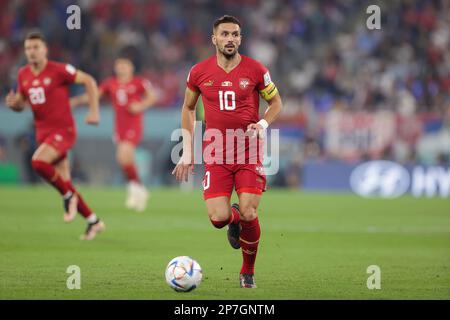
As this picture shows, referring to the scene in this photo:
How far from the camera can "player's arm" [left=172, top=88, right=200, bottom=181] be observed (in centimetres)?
905

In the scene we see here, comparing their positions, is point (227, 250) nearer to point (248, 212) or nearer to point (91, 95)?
point (91, 95)

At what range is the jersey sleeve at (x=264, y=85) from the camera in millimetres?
9227

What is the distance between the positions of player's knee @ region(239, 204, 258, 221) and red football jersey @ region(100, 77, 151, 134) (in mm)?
10275

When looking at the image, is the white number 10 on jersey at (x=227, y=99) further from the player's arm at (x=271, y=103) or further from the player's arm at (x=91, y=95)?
the player's arm at (x=91, y=95)

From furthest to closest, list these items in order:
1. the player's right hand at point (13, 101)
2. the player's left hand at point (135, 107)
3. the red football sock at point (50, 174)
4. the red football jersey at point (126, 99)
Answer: the red football jersey at point (126, 99) → the player's left hand at point (135, 107) → the red football sock at point (50, 174) → the player's right hand at point (13, 101)

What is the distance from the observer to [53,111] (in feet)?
43.3

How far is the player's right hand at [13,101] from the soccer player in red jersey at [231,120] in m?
3.98

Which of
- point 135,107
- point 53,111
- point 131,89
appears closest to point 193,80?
point 53,111

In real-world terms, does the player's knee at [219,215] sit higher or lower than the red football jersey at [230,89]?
lower

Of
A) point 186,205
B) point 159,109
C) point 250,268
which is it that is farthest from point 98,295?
point 159,109

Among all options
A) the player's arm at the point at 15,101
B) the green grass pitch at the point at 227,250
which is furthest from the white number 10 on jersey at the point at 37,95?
the green grass pitch at the point at 227,250

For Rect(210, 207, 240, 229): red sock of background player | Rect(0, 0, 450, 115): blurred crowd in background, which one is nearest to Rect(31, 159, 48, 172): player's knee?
Rect(210, 207, 240, 229): red sock of background player

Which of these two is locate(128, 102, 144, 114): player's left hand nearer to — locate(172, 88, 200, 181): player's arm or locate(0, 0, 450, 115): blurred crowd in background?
locate(0, 0, 450, 115): blurred crowd in background

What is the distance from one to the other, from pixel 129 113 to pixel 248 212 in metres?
10.5
